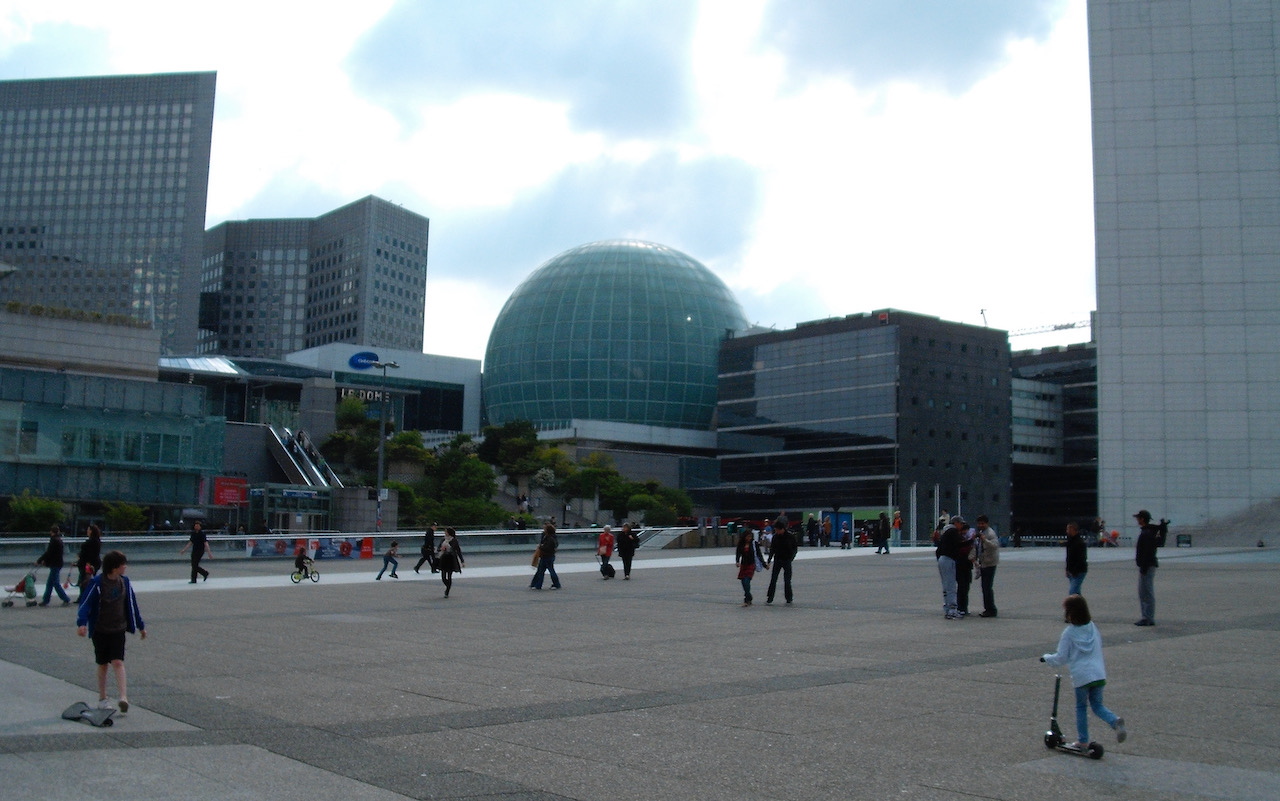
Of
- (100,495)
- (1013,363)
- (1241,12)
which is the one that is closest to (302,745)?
(100,495)

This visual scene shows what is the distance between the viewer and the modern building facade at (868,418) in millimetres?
110438

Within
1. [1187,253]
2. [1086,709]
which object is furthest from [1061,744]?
[1187,253]

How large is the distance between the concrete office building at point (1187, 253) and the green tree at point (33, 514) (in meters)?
66.0

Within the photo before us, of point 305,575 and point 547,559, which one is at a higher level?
point 547,559

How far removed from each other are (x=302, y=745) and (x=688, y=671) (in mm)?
5235

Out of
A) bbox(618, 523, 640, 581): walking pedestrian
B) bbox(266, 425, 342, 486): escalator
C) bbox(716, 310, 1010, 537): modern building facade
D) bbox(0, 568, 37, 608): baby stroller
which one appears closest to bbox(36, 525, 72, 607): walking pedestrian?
bbox(0, 568, 37, 608): baby stroller

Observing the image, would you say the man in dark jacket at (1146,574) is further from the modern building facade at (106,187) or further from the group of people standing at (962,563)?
the modern building facade at (106,187)

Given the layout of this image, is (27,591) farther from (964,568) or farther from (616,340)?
(616,340)

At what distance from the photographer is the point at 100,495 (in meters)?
52.5

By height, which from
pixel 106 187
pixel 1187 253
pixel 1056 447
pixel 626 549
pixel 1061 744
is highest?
pixel 106 187

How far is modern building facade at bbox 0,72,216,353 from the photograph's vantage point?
179750 mm

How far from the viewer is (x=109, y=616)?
10953mm

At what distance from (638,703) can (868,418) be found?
10285 cm

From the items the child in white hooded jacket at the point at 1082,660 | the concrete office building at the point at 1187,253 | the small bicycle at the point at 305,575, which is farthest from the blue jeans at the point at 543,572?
the concrete office building at the point at 1187,253
